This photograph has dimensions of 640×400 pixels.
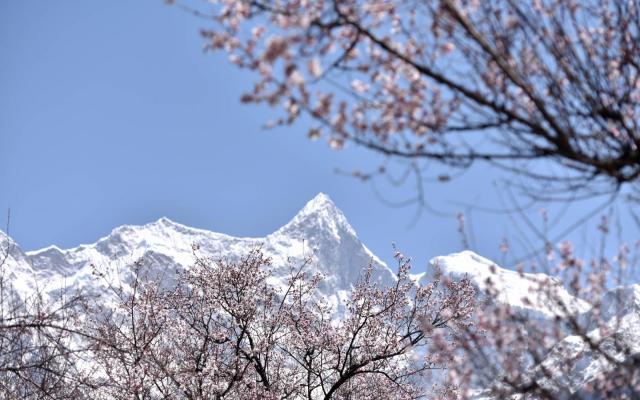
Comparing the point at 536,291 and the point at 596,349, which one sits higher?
the point at 536,291

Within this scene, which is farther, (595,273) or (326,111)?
(595,273)

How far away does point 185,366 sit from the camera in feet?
42.4

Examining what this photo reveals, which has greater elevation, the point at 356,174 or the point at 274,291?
the point at 274,291

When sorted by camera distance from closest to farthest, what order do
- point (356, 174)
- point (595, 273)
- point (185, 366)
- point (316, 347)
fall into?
point (356, 174) < point (595, 273) < point (185, 366) < point (316, 347)

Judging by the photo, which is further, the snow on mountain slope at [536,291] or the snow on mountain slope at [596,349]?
the snow on mountain slope at [536,291]

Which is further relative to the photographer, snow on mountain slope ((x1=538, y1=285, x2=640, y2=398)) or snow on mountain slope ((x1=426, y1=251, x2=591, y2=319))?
snow on mountain slope ((x1=426, y1=251, x2=591, y2=319))

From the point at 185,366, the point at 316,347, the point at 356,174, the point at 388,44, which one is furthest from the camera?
the point at 316,347

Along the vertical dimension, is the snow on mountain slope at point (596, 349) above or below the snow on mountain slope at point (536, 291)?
below

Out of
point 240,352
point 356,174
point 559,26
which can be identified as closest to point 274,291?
point 240,352

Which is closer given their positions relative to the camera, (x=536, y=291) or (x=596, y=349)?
(x=596, y=349)

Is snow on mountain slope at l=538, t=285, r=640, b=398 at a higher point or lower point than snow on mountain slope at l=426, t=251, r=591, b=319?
lower

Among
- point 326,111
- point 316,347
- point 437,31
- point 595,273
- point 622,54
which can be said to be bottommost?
point 595,273

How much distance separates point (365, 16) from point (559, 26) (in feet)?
4.75

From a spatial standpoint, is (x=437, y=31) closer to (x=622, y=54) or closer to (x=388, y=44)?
(x=388, y=44)
